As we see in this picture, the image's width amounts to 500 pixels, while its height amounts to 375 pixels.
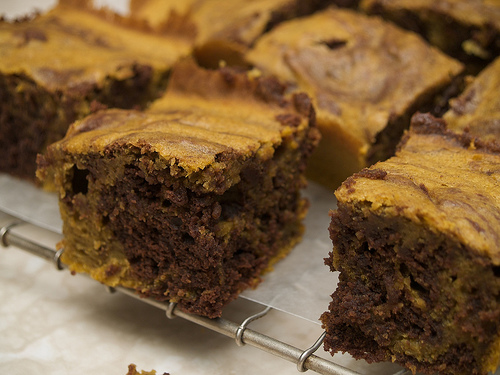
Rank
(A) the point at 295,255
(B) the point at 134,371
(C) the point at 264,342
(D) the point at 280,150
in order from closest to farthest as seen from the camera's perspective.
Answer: (C) the point at 264,342, (B) the point at 134,371, (D) the point at 280,150, (A) the point at 295,255

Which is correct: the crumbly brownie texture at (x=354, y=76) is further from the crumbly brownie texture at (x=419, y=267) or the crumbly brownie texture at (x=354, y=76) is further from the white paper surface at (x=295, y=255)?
the crumbly brownie texture at (x=419, y=267)

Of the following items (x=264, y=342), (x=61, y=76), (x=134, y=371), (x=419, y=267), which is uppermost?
(x=419, y=267)

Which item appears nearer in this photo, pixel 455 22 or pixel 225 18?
pixel 455 22

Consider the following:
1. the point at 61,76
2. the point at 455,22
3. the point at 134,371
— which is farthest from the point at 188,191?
the point at 455,22

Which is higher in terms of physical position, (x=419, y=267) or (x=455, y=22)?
(x=455, y=22)

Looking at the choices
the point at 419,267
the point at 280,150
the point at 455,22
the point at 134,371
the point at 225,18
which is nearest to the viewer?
the point at 419,267

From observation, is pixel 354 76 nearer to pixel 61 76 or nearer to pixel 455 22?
pixel 455 22

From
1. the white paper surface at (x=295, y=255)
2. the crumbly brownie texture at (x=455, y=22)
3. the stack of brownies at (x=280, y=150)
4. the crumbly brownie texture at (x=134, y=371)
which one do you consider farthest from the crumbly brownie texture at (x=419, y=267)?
the crumbly brownie texture at (x=455, y=22)
